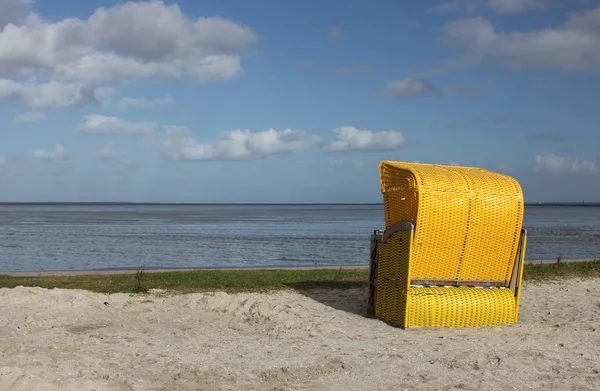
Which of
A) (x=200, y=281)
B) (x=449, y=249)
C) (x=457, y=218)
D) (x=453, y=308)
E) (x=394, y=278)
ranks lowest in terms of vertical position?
(x=200, y=281)

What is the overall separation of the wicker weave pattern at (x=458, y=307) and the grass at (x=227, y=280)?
4344 mm

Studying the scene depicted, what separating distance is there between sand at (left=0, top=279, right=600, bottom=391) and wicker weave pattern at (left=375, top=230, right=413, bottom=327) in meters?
0.27

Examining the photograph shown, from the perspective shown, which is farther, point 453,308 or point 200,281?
point 200,281

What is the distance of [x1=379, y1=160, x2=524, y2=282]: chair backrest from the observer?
10.3 meters

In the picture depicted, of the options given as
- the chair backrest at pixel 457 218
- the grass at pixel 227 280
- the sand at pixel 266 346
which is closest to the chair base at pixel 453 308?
the sand at pixel 266 346

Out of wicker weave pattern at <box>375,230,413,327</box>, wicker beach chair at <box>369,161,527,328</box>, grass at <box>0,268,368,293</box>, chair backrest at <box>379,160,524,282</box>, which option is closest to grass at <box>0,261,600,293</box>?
grass at <box>0,268,368,293</box>

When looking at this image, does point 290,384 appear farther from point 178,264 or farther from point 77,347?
point 178,264

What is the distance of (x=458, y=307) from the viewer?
33.9 ft

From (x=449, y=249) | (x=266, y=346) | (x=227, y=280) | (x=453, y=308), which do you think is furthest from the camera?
(x=227, y=280)

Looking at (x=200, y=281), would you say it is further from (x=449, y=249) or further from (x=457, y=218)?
(x=457, y=218)

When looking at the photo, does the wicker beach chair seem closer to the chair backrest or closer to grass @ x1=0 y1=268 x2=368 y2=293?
the chair backrest

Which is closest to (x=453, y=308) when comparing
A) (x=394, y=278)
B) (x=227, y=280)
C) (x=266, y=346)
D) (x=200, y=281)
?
(x=394, y=278)

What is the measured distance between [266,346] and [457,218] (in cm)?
361

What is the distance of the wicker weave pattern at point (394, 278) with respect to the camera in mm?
10297
